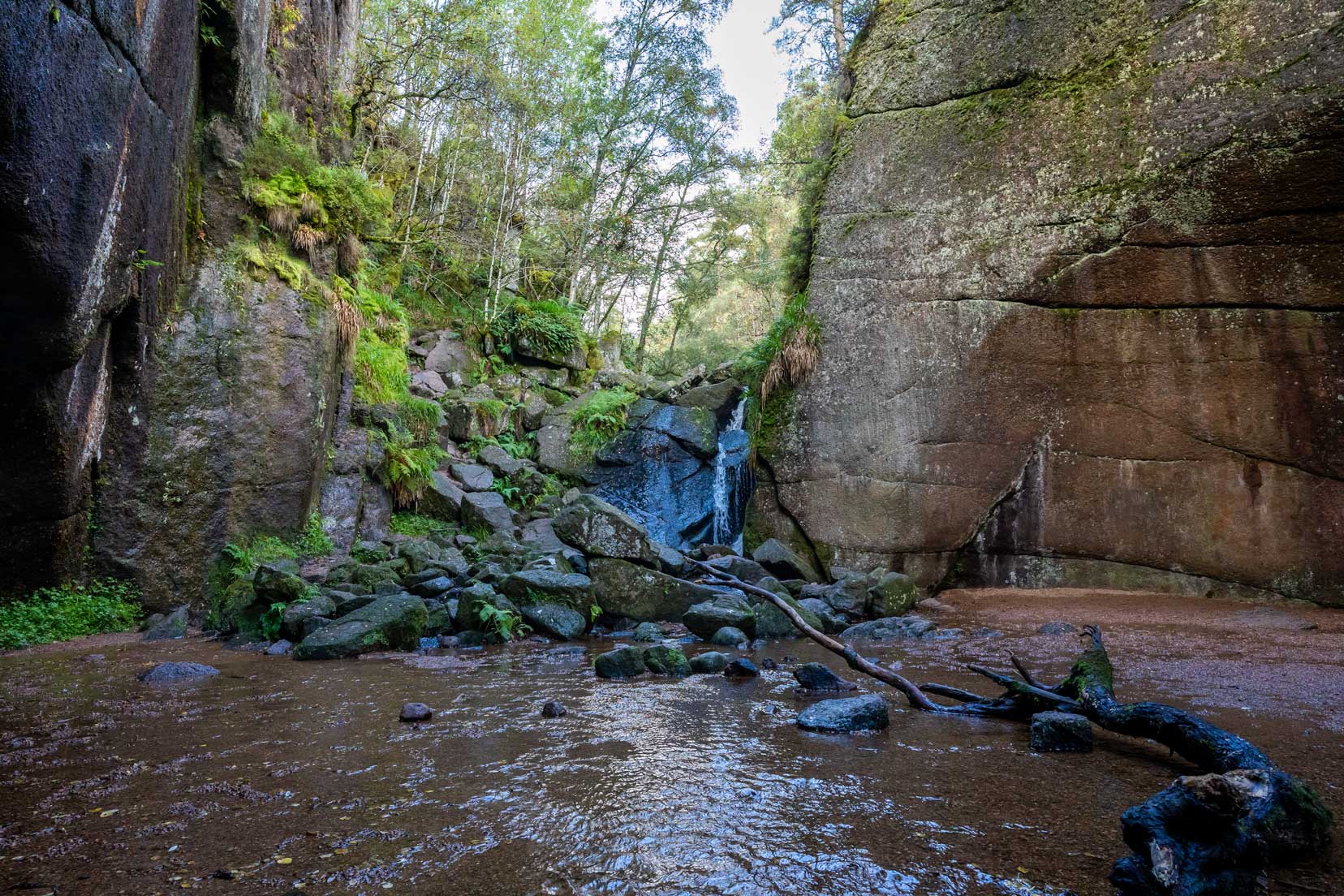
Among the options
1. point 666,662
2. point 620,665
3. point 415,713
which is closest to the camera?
point 415,713

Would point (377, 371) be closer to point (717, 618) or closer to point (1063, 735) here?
point (717, 618)

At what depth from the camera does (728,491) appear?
12648 millimetres

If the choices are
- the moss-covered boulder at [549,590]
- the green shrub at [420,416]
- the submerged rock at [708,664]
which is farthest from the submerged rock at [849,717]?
the green shrub at [420,416]

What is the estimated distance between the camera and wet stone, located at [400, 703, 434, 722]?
348 cm

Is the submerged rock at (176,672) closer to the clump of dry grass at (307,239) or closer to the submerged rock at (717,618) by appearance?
the submerged rock at (717,618)

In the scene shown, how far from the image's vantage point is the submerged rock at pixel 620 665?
Answer: 472 cm

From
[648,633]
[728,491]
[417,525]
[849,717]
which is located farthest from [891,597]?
[417,525]

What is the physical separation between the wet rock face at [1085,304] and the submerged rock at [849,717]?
578cm

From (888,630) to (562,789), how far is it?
4.68 meters

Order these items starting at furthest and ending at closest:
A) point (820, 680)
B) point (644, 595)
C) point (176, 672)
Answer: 1. point (644, 595)
2. point (176, 672)
3. point (820, 680)

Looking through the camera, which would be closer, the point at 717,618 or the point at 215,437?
the point at 717,618

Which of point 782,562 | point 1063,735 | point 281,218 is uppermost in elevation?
point 281,218

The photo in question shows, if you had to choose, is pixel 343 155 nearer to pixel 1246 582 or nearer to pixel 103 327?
pixel 103 327

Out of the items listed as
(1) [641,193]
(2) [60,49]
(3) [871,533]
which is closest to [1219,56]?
(3) [871,533]
